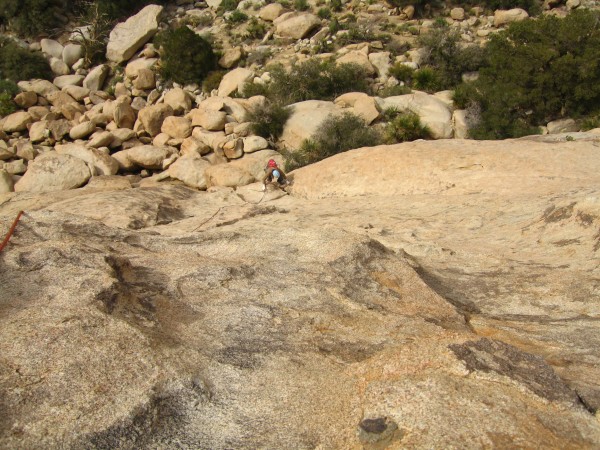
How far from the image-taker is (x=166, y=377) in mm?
3256

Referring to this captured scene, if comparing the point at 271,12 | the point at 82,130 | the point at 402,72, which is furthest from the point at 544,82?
the point at 82,130

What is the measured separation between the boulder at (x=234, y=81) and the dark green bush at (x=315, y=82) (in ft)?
6.92

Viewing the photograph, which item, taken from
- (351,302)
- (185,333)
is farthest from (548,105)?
(185,333)

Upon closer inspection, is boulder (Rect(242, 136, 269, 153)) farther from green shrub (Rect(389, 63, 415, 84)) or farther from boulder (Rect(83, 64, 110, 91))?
boulder (Rect(83, 64, 110, 91))

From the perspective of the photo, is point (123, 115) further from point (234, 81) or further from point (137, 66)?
point (137, 66)

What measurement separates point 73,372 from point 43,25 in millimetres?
36721

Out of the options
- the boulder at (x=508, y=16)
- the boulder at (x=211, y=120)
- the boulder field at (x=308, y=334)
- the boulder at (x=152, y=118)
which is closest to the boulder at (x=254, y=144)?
the boulder at (x=211, y=120)

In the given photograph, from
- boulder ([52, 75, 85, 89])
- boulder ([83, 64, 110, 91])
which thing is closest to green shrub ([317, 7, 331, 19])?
boulder ([83, 64, 110, 91])

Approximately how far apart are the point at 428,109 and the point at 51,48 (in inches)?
935

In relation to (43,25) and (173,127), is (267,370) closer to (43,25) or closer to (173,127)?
(173,127)

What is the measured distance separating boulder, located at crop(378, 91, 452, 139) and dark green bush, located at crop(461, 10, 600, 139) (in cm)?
115

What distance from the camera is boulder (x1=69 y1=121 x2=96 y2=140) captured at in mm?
22750

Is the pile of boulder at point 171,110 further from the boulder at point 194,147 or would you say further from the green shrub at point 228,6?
the green shrub at point 228,6

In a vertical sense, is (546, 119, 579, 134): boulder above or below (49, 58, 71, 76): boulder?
below
